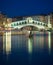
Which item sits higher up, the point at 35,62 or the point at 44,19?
the point at 44,19

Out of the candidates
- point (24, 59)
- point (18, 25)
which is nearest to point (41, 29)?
point (18, 25)

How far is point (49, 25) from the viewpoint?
55.0 m

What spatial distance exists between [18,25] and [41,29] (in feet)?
16.4

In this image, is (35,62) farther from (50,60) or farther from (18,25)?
(18,25)

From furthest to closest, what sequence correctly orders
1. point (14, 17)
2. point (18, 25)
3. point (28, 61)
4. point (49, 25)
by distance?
point (14, 17), point (49, 25), point (18, 25), point (28, 61)

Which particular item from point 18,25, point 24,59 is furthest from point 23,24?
point 24,59

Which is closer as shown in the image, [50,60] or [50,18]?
[50,60]

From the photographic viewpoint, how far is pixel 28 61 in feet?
25.6

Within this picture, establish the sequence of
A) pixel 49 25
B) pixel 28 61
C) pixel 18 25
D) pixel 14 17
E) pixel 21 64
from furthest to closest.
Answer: pixel 14 17
pixel 49 25
pixel 18 25
pixel 28 61
pixel 21 64

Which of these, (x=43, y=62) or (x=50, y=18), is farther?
(x=50, y=18)

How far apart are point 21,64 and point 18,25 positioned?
42313 millimetres

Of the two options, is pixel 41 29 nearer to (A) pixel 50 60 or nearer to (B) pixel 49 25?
(B) pixel 49 25

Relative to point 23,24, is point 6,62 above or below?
below

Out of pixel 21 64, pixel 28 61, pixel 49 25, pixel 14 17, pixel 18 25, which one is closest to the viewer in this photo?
pixel 21 64
